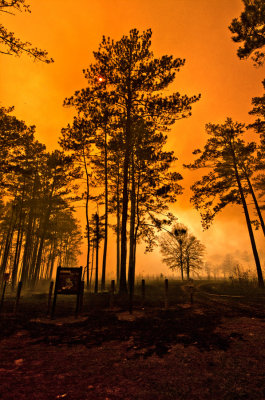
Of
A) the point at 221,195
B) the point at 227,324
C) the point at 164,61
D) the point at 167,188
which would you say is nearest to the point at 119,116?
the point at 164,61

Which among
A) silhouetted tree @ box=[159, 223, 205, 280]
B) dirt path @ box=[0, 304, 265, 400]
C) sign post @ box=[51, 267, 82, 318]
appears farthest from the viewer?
silhouetted tree @ box=[159, 223, 205, 280]

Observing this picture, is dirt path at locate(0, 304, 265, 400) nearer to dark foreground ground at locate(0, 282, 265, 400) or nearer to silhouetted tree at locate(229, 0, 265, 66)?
dark foreground ground at locate(0, 282, 265, 400)

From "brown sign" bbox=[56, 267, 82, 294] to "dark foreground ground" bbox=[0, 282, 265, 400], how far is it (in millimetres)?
1929

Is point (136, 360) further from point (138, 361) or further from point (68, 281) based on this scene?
point (68, 281)

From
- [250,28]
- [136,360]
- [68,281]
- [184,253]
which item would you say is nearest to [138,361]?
[136,360]

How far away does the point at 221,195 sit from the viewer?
2006 cm

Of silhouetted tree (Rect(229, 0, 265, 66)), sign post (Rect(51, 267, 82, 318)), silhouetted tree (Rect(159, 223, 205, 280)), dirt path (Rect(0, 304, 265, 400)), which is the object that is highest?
silhouetted tree (Rect(229, 0, 265, 66))

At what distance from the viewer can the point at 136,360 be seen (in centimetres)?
414

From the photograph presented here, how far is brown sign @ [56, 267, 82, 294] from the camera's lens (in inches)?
360

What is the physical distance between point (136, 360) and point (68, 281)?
595cm

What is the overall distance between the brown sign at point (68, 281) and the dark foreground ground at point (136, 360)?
1.93 m

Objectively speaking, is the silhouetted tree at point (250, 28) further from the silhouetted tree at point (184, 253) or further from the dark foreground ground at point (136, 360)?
the silhouetted tree at point (184, 253)

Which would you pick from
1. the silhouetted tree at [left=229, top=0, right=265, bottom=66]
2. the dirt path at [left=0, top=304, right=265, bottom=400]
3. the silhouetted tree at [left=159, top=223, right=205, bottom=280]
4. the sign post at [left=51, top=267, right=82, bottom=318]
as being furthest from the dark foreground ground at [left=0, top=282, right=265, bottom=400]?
the silhouetted tree at [left=159, top=223, right=205, bottom=280]

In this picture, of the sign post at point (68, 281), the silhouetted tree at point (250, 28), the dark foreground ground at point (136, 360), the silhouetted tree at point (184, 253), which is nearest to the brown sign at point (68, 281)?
the sign post at point (68, 281)
